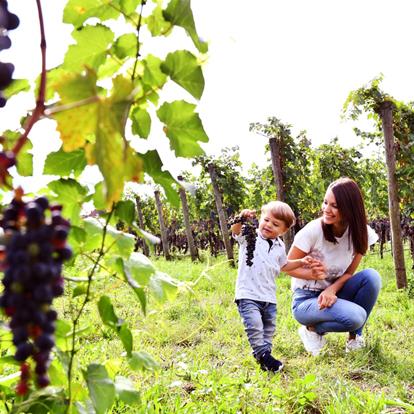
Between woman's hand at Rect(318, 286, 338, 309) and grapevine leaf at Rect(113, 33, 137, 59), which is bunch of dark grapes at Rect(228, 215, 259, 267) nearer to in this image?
woman's hand at Rect(318, 286, 338, 309)

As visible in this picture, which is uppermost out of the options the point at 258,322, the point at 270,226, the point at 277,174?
the point at 277,174

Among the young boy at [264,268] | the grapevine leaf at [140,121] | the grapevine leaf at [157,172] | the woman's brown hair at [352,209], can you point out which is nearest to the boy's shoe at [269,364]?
the young boy at [264,268]

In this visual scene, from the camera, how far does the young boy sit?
3.61m

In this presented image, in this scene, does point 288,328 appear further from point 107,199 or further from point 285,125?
point 285,125

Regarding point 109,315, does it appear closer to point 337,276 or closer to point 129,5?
point 129,5

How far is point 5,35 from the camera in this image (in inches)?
21.8

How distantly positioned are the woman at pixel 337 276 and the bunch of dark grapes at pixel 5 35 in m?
3.25

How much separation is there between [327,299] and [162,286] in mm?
2589

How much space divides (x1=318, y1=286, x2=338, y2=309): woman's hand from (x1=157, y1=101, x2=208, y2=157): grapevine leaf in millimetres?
2830

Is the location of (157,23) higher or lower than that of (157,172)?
higher

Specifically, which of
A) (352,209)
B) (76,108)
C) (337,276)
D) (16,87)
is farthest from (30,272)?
(337,276)

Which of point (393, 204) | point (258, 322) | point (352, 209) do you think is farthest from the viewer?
point (393, 204)

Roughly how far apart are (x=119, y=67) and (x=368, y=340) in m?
3.43

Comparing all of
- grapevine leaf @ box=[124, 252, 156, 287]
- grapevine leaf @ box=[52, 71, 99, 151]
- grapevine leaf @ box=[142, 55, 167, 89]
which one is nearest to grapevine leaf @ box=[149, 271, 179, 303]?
grapevine leaf @ box=[124, 252, 156, 287]
